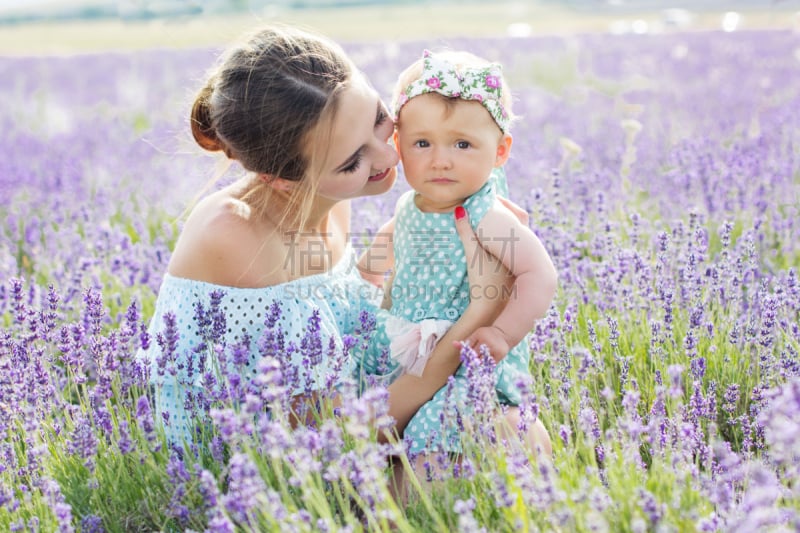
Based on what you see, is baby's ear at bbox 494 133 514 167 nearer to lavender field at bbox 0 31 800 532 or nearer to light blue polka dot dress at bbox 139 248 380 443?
lavender field at bbox 0 31 800 532

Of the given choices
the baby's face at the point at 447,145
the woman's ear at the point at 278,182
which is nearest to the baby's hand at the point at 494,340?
the baby's face at the point at 447,145

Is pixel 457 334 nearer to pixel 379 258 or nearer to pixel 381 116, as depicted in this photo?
pixel 379 258

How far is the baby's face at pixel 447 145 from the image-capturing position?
8.82 feet

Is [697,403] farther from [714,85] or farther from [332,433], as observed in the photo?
[714,85]

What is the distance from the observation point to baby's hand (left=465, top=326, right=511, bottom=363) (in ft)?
8.52

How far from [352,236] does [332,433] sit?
7.55 ft

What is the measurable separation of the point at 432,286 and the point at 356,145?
1.77 feet

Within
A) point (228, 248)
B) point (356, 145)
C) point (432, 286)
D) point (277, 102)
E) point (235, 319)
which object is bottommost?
point (235, 319)

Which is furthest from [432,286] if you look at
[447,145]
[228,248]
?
[228,248]

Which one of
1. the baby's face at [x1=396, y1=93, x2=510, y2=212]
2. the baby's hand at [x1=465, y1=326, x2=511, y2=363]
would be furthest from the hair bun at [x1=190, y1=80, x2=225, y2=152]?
the baby's hand at [x1=465, y1=326, x2=511, y2=363]

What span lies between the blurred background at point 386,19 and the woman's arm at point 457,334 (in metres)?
15.8

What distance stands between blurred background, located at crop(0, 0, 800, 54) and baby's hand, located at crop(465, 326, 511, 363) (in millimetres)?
15973

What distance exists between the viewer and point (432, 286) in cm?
290

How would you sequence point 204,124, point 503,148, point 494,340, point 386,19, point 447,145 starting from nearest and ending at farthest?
point 494,340
point 447,145
point 503,148
point 204,124
point 386,19
